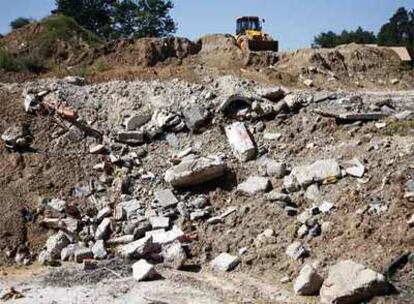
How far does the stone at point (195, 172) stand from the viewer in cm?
1042

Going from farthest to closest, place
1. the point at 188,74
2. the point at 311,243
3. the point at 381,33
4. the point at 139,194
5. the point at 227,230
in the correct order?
the point at 381,33, the point at 188,74, the point at 139,194, the point at 227,230, the point at 311,243

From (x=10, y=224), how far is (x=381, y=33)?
39.1 metres

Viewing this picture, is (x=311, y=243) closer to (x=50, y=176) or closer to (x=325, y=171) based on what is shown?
(x=325, y=171)

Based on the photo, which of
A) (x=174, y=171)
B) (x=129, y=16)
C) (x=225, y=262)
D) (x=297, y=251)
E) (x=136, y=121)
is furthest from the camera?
(x=129, y=16)

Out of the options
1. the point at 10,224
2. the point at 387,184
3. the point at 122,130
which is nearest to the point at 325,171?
the point at 387,184

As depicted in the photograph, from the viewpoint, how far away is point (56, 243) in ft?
31.6

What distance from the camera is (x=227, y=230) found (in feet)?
31.8

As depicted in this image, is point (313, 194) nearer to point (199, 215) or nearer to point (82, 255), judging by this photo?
point (199, 215)

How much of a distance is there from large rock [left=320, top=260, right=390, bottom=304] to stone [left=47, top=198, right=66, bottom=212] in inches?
194

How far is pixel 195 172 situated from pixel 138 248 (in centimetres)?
186

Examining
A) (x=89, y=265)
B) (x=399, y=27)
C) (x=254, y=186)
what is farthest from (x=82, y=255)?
(x=399, y=27)

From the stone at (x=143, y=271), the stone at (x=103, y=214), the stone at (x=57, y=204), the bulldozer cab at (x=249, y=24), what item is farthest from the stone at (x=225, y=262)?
the bulldozer cab at (x=249, y=24)

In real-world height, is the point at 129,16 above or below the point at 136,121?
above

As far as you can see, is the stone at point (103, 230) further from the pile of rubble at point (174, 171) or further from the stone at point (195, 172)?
the stone at point (195, 172)
